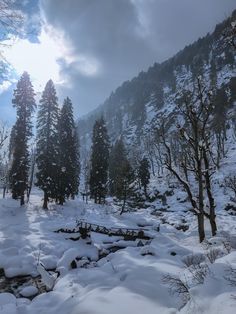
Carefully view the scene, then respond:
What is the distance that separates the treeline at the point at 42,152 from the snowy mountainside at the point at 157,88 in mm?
92200

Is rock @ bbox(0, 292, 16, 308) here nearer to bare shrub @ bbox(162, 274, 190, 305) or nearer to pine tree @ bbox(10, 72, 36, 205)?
bare shrub @ bbox(162, 274, 190, 305)

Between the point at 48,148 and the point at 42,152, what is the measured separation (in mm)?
823

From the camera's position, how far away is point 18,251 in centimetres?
1639

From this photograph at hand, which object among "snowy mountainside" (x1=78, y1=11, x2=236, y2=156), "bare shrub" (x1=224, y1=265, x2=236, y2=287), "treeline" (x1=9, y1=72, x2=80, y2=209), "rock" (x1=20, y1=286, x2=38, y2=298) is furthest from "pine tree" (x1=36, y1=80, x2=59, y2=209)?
"snowy mountainside" (x1=78, y1=11, x2=236, y2=156)

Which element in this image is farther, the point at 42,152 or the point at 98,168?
the point at 98,168

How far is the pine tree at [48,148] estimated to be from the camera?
116 ft

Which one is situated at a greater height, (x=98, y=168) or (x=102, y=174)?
(x=98, y=168)

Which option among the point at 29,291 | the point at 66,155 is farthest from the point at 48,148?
the point at 29,291

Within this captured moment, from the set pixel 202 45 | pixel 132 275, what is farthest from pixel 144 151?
pixel 132 275

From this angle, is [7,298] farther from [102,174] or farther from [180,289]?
[102,174]

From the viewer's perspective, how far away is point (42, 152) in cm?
3616

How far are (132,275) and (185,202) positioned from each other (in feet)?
135

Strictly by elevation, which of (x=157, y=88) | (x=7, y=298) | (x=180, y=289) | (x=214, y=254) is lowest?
(x=7, y=298)

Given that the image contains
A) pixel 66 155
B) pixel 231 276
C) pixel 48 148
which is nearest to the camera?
pixel 231 276
